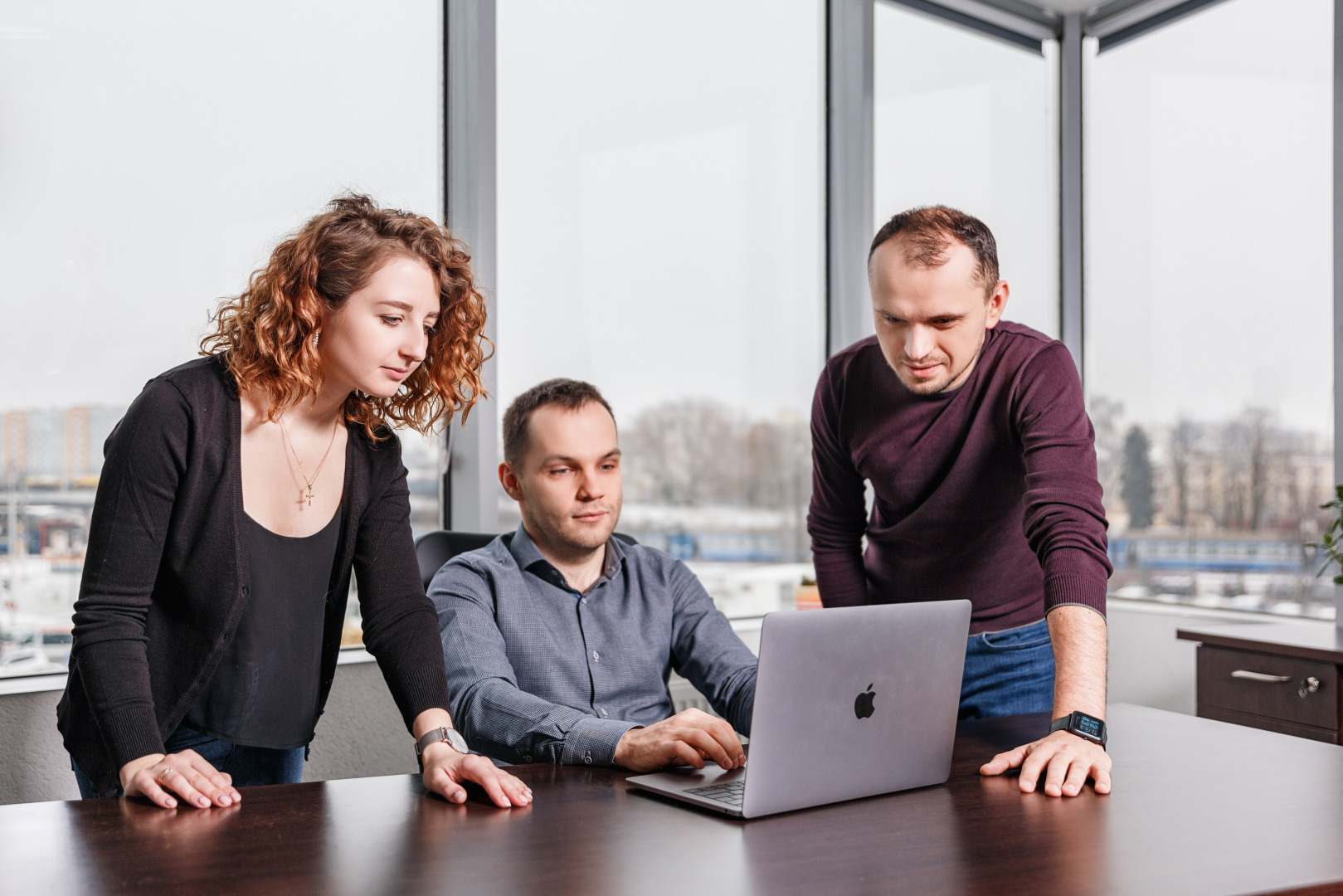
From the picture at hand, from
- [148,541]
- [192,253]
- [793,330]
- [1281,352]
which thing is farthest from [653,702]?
[1281,352]

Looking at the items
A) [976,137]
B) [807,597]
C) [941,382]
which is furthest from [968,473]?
[976,137]

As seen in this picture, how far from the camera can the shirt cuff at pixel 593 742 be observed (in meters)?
1.39

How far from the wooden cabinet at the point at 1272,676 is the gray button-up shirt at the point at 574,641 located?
65.3 inches

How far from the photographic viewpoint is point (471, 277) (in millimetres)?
1642

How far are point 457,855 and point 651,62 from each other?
9.25 ft

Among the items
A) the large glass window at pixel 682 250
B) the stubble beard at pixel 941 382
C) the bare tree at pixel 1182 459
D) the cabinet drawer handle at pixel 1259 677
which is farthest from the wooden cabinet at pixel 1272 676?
the stubble beard at pixel 941 382

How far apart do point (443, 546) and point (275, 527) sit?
0.63 m

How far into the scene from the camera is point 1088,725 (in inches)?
53.2

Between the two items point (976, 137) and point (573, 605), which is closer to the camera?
point (573, 605)

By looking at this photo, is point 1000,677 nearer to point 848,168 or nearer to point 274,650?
point 274,650

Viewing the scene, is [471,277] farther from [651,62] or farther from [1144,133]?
[1144,133]

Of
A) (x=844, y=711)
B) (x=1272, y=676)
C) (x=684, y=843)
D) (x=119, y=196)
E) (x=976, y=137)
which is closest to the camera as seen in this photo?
(x=684, y=843)

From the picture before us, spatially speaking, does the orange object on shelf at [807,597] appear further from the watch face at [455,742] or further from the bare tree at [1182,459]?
the watch face at [455,742]

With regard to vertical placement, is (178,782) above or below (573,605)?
below
